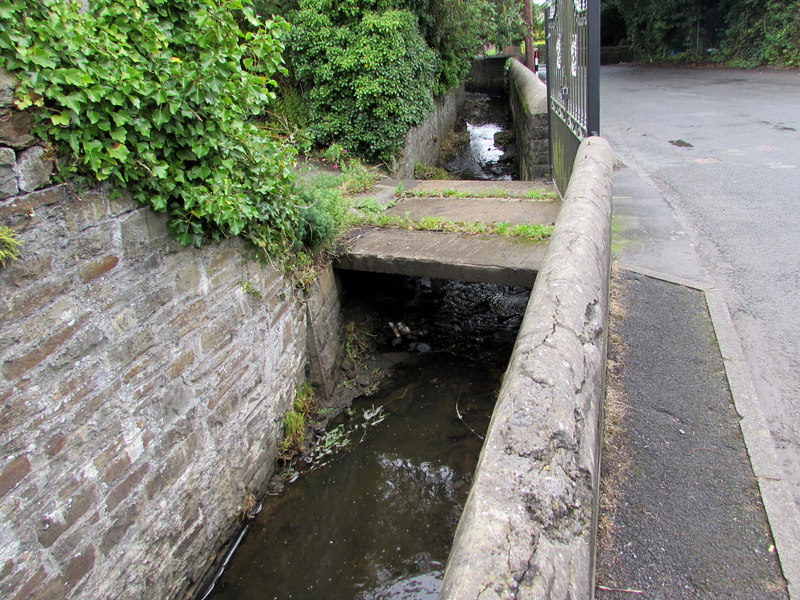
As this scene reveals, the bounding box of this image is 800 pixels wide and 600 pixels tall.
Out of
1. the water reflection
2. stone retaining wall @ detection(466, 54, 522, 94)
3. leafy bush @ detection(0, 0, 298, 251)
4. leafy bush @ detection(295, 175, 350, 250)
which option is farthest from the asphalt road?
stone retaining wall @ detection(466, 54, 522, 94)

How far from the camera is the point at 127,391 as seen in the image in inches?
114

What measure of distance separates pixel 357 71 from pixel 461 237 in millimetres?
3969

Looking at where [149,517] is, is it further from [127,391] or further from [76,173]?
[76,173]

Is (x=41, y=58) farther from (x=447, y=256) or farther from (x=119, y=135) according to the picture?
(x=447, y=256)

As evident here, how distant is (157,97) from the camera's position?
2775 mm

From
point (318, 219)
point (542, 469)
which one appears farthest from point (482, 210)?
point (542, 469)

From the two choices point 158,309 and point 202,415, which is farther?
point 202,415

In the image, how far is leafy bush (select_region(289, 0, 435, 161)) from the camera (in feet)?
25.7

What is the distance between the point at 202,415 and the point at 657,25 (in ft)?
83.9

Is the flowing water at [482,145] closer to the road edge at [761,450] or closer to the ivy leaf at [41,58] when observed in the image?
the road edge at [761,450]

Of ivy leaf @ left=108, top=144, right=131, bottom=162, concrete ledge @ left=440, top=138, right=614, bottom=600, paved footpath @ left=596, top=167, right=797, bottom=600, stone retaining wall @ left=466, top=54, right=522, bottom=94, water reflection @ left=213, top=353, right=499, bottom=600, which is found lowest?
water reflection @ left=213, top=353, right=499, bottom=600

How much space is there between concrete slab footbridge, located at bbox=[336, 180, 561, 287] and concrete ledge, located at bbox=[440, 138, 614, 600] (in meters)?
2.31

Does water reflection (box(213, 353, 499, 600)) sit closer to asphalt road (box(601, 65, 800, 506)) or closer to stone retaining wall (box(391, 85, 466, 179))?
asphalt road (box(601, 65, 800, 506))

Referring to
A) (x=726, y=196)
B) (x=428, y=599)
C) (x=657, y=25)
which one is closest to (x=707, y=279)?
(x=726, y=196)
